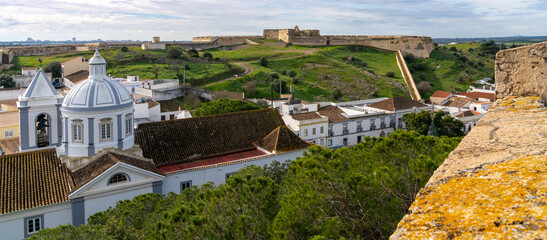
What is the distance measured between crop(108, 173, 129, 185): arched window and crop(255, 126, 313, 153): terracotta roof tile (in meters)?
7.09

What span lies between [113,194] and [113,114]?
342 cm

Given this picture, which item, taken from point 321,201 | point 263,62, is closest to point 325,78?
point 263,62

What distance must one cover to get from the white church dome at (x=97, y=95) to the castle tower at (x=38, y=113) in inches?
53.9

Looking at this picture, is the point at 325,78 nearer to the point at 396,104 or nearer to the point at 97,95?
the point at 396,104

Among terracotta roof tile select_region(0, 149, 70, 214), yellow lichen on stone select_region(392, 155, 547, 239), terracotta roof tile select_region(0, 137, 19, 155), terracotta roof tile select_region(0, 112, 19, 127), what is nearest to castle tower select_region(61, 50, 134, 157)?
terracotta roof tile select_region(0, 149, 70, 214)

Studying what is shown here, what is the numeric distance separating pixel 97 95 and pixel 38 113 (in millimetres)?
2999

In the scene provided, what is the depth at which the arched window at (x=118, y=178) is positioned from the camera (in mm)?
15336

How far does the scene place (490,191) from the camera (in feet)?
8.77

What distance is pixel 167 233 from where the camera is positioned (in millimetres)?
7305

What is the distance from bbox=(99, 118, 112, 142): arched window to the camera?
16.7 meters

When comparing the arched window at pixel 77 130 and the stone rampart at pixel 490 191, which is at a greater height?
the stone rampart at pixel 490 191

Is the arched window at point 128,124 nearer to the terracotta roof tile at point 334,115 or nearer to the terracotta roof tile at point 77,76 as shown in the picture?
the terracotta roof tile at point 334,115

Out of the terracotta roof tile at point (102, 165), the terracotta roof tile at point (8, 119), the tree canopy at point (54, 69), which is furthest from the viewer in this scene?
the tree canopy at point (54, 69)

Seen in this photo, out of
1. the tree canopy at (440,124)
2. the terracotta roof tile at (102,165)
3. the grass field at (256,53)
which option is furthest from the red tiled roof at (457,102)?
the terracotta roof tile at (102,165)
